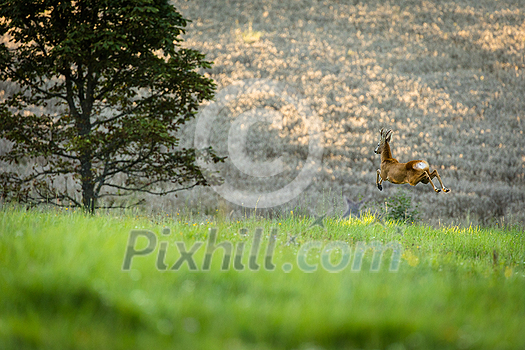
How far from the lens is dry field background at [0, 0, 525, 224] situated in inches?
571

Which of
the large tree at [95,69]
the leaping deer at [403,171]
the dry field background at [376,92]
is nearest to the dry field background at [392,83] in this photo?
the dry field background at [376,92]

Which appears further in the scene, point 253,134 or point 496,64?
point 496,64

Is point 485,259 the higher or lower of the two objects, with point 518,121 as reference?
lower

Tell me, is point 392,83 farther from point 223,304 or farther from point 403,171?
point 223,304

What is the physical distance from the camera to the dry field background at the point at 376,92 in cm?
1449

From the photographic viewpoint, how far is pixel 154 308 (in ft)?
9.46

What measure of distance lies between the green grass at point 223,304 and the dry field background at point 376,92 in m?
4.70

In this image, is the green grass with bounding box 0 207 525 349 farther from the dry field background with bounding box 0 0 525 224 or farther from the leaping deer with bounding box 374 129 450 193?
the dry field background with bounding box 0 0 525 224

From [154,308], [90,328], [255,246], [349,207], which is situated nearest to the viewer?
[90,328]

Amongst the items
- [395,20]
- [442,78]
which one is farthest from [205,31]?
[442,78]

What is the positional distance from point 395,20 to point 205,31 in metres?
16.1

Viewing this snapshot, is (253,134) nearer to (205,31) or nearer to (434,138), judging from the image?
(434,138)

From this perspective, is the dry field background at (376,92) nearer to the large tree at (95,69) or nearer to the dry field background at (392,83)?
the dry field background at (392,83)

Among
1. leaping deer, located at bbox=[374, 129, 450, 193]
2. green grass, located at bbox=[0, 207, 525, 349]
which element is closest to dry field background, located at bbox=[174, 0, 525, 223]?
leaping deer, located at bbox=[374, 129, 450, 193]
